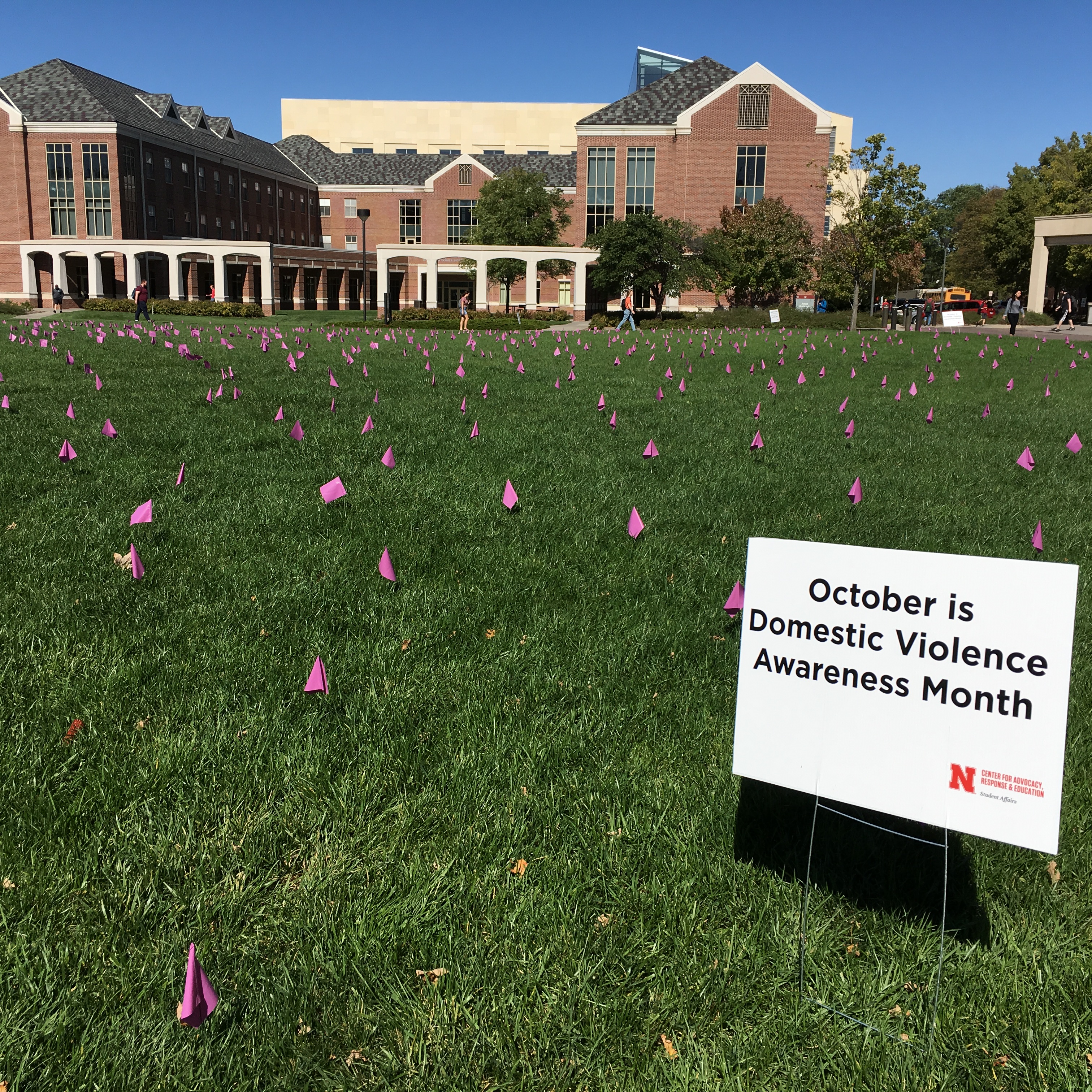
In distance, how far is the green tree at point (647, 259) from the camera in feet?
155

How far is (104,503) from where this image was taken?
232 inches

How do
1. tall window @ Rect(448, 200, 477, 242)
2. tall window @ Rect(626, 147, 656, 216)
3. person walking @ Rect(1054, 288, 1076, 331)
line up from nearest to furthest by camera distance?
person walking @ Rect(1054, 288, 1076, 331) → tall window @ Rect(626, 147, 656, 216) → tall window @ Rect(448, 200, 477, 242)

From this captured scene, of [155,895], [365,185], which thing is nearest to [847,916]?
[155,895]

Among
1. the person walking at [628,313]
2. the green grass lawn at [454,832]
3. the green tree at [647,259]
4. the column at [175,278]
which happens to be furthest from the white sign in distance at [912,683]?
the column at [175,278]

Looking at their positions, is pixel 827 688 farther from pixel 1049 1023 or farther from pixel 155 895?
pixel 155 895

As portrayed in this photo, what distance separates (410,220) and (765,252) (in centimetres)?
4051

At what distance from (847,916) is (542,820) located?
955 mm

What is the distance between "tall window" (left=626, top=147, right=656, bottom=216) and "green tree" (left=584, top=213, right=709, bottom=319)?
68.5 feet

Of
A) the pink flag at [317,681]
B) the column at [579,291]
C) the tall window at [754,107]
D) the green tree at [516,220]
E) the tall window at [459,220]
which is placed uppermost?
the tall window at [754,107]

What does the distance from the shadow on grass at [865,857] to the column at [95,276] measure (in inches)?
2864

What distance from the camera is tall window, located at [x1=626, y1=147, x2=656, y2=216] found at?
67625 millimetres

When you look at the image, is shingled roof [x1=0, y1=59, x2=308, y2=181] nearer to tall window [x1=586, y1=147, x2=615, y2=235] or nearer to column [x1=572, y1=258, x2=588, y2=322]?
tall window [x1=586, y1=147, x2=615, y2=235]

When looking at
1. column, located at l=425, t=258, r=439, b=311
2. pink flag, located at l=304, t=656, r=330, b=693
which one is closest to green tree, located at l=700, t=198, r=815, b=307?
column, located at l=425, t=258, r=439, b=311

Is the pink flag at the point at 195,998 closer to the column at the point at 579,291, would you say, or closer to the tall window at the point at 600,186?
the column at the point at 579,291
